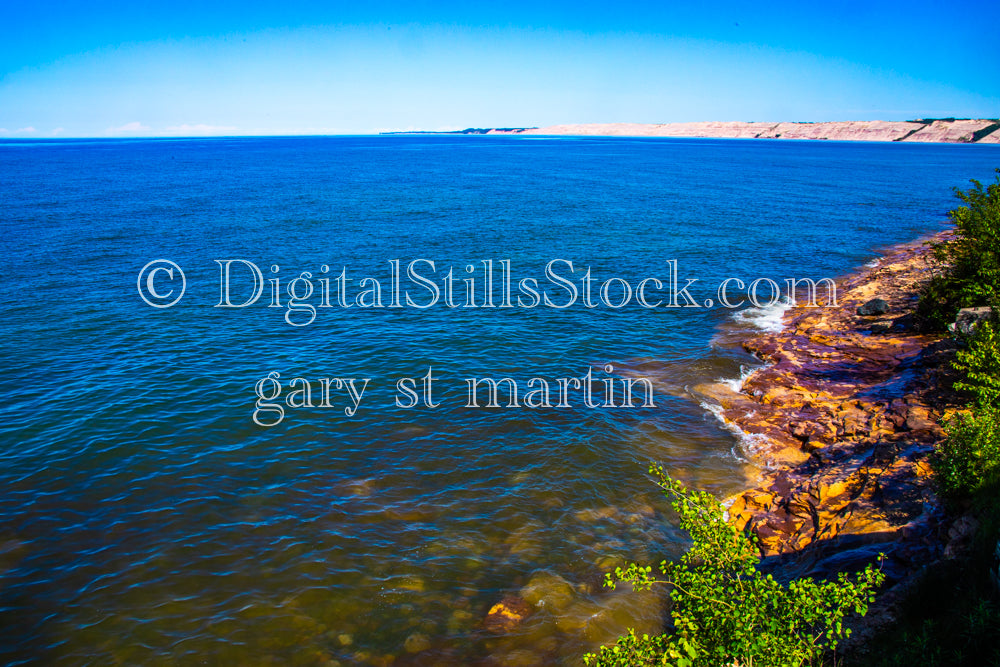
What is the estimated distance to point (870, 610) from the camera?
48.4 feet

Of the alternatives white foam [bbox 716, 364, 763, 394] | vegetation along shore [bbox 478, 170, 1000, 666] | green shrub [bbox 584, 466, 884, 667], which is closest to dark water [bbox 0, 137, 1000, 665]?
white foam [bbox 716, 364, 763, 394]

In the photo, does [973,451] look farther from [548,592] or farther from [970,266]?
[970,266]

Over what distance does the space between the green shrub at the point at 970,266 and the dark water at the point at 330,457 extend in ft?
38.7

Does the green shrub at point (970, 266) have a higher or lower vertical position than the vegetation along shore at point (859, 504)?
higher

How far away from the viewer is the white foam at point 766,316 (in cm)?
4247

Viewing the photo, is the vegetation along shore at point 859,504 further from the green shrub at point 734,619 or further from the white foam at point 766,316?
the white foam at point 766,316

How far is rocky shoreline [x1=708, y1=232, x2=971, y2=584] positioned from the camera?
1814cm

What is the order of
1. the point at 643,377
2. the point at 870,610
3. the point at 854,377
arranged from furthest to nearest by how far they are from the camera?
the point at 643,377 < the point at 854,377 < the point at 870,610

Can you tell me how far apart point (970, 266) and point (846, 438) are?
15.1m

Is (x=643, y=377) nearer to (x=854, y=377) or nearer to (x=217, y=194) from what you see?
(x=854, y=377)

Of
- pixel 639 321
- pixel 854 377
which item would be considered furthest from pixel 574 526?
pixel 639 321

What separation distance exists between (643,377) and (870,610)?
67.2 feet

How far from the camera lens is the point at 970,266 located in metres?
31.7

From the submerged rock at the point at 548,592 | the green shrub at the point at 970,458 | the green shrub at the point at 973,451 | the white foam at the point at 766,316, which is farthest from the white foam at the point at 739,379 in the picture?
the submerged rock at the point at 548,592
